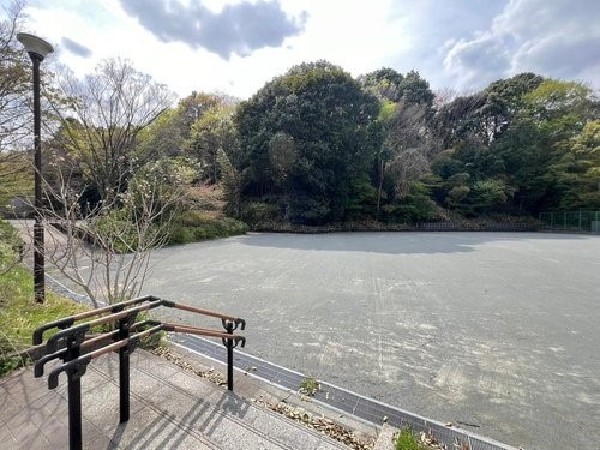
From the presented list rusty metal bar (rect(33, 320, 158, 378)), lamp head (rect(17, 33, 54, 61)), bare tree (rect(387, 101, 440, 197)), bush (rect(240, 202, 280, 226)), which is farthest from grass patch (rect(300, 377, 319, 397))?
bare tree (rect(387, 101, 440, 197))

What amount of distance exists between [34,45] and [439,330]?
5.95 m

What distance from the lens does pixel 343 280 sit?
6.19 meters

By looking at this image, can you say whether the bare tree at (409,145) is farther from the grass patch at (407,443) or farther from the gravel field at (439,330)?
the grass patch at (407,443)

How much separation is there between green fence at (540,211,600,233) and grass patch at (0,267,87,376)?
26509 mm

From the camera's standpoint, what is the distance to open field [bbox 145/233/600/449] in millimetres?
2336

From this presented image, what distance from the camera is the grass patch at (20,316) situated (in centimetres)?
238

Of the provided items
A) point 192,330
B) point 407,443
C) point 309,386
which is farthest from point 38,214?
point 407,443

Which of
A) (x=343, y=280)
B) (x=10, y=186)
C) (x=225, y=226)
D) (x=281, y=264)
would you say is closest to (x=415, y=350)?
(x=343, y=280)

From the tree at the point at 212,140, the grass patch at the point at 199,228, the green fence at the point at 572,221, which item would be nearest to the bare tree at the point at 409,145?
the green fence at the point at 572,221

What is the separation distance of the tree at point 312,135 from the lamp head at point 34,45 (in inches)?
509

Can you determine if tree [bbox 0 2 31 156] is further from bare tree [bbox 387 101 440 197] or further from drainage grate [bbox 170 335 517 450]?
bare tree [bbox 387 101 440 197]

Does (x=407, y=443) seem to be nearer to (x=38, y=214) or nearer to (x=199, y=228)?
(x=38, y=214)

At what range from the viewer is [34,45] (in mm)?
3619

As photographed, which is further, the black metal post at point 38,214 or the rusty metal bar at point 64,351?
the black metal post at point 38,214
